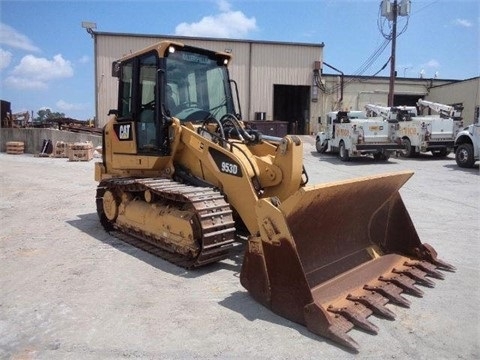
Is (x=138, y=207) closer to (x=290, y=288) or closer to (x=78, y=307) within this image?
(x=78, y=307)

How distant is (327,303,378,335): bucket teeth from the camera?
3359 mm

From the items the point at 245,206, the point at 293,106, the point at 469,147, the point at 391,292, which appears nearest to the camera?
the point at 391,292

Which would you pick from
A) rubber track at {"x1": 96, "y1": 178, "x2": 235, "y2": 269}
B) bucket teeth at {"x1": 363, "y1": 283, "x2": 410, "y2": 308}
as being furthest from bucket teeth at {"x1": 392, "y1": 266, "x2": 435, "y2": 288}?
rubber track at {"x1": 96, "y1": 178, "x2": 235, "y2": 269}

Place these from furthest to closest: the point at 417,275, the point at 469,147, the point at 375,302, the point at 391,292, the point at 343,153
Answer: the point at 343,153
the point at 469,147
the point at 417,275
the point at 391,292
the point at 375,302

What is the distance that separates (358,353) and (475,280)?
2.28 meters

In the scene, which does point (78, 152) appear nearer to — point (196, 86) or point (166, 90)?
point (196, 86)

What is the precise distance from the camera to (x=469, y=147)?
15484 mm

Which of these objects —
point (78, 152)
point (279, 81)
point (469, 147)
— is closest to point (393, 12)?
point (279, 81)

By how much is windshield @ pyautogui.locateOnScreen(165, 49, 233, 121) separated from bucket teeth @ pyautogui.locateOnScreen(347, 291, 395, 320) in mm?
3367

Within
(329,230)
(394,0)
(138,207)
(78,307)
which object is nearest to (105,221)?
(138,207)

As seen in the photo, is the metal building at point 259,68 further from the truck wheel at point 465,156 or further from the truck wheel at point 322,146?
the truck wheel at point 465,156

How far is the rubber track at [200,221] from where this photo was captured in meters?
4.51

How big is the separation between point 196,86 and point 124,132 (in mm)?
1393

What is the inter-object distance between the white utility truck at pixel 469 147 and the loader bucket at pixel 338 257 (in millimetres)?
12118
